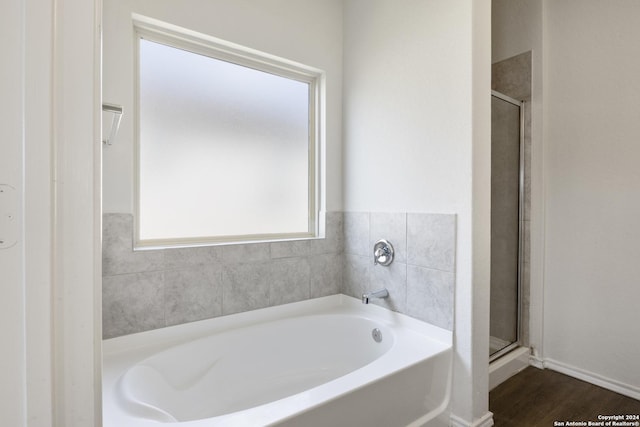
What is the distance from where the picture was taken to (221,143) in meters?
1.99

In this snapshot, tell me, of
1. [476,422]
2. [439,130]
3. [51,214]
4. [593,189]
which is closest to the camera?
[51,214]

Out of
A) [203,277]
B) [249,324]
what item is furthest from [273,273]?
[203,277]

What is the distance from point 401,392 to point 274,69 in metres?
2.06

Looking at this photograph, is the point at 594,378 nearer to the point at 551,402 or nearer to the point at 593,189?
the point at 551,402

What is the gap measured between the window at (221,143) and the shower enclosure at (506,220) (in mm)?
1264

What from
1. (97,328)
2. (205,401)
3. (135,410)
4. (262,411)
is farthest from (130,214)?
(97,328)

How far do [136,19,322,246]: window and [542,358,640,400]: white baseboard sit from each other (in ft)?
6.34

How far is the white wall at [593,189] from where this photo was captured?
1950 millimetres

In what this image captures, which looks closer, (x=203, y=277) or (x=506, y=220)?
(x=203, y=277)

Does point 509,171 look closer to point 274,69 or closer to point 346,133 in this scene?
point 346,133

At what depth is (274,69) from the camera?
221 cm

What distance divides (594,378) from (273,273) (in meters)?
2.20

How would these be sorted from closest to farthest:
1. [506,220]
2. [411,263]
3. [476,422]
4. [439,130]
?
[476,422]
[439,130]
[411,263]
[506,220]

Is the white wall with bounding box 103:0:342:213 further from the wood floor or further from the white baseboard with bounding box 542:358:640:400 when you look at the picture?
the white baseboard with bounding box 542:358:640:400
